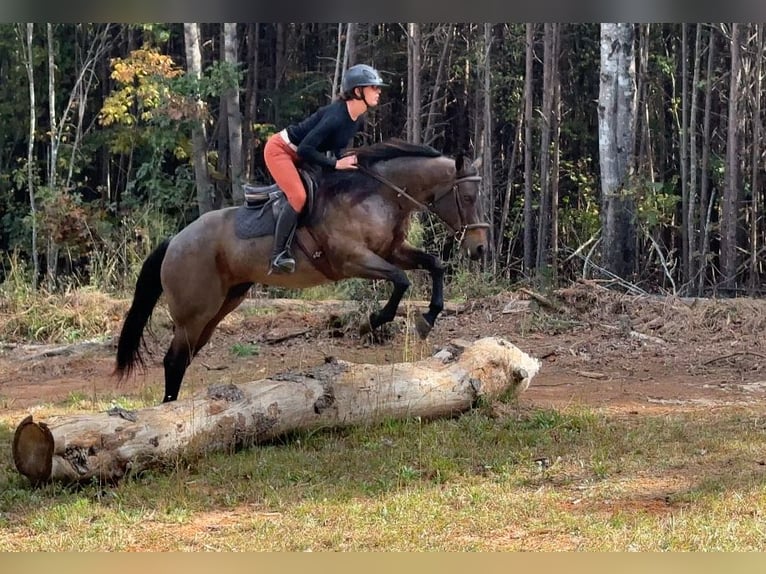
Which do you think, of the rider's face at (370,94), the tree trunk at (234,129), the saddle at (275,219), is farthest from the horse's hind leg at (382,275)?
the tree trunk at (234,129)

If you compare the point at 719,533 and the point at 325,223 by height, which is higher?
the point at 325,223

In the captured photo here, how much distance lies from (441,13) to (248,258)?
601 cm

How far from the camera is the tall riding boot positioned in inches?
275

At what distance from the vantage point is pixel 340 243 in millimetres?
6969

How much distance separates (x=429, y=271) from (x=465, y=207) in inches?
21.4

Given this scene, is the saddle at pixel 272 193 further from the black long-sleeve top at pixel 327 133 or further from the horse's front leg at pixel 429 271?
the horse's front leg at pixel 429 271

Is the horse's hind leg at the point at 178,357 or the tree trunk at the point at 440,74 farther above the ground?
the tree trunk at the point at 440,74

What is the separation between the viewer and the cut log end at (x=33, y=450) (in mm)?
5234

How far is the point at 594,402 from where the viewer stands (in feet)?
26.1

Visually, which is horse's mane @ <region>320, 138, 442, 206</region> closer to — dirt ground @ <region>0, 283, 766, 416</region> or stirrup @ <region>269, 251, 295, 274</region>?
stirrup @ <region>269, 251, 295, 274</region>

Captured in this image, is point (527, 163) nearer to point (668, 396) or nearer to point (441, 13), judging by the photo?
point (668, 396)

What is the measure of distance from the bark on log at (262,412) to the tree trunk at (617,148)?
7807 mm

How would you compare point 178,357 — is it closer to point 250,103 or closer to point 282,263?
point 282,263

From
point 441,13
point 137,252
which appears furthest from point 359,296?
point 441,13
